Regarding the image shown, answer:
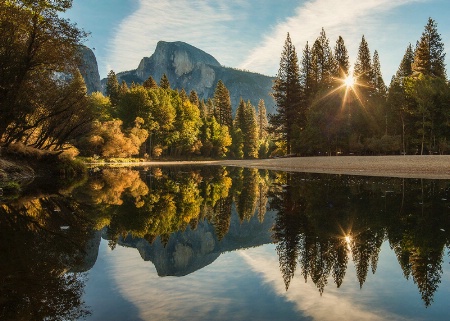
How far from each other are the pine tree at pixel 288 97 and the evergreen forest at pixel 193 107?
163mm

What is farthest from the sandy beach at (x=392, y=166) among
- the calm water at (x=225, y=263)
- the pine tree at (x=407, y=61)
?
the pine tree at (x=407, y=61)

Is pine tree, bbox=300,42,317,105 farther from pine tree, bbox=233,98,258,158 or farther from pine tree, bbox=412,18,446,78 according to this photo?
pine tree, bbox=233,98,258,158

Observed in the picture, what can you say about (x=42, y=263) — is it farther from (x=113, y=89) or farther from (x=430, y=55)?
(x=113, y=89)

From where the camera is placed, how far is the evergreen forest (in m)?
17.3

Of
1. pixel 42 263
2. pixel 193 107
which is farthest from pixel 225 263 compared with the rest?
pixel 193 107

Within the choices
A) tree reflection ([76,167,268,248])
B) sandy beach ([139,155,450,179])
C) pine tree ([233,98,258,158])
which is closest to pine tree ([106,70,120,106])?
pine tree ([233,98,258,158])

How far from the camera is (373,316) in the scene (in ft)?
11.1

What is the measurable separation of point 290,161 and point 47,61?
2837 centimetres

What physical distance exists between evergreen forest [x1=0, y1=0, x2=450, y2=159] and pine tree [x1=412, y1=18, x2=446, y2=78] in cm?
15

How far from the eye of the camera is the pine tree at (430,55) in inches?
2025

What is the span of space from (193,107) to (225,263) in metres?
72.6

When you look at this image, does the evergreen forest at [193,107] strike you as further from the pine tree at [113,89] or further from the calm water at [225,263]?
the calm water at [225,263]

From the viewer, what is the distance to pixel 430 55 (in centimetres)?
5234

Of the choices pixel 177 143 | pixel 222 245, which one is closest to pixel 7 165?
pixel 222 245
